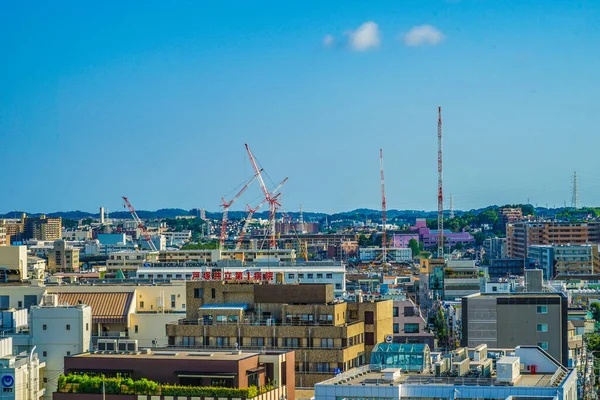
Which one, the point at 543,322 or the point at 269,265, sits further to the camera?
the point at 269,265

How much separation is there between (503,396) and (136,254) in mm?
120245

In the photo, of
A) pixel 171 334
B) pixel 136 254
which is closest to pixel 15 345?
pixel 171 334

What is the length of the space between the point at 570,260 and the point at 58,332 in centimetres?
12418

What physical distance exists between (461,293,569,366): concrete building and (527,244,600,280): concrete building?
103274mm

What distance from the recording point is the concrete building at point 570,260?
171 metres

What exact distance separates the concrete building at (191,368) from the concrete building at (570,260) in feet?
409

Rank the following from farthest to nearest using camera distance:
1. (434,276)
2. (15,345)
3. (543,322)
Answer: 1. (434,276)
2. (543,322)
3. (15,345)

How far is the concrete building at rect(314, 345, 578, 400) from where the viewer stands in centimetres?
3903

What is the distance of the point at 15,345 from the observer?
56062mm

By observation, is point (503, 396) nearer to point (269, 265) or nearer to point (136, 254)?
point (269, 265)

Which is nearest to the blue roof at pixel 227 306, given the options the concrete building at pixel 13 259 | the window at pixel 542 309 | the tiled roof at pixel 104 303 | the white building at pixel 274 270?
the tiled roof at pixel 104 303

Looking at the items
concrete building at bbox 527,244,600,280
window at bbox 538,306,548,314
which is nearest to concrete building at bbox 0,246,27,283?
window at bbox 538,306,548,314

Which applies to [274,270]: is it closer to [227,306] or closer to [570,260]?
[227,306]

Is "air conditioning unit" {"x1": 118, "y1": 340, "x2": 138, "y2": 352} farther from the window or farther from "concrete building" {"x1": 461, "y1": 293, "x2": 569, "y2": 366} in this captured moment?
the window
